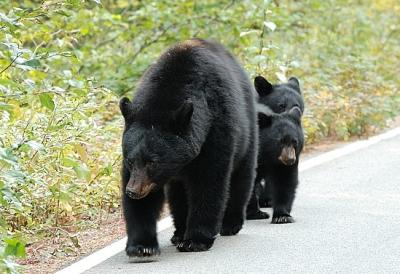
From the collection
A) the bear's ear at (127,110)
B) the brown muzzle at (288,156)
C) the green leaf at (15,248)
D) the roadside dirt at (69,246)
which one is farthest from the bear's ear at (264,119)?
the green leaf at (15,248)

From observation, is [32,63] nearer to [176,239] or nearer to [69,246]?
[69,246]

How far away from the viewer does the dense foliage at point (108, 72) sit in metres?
7.29

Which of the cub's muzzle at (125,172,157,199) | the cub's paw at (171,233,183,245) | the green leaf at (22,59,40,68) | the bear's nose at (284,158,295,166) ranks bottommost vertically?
the cub's paw at (171,233,183,245)

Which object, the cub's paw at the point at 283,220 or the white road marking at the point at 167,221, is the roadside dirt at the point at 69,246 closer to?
the white road marking at the point at 167,221

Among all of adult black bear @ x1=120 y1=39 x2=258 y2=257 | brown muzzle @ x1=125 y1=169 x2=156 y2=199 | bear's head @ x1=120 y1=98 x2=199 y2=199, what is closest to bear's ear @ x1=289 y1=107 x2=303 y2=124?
adult black bear @ x1=120 y1=39 x2=258 y2=257

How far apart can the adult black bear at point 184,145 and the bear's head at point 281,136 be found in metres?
0.88

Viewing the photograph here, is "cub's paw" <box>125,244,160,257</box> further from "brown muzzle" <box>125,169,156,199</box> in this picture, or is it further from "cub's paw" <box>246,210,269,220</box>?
"cub's paw" <box>246,210,269,220</box>

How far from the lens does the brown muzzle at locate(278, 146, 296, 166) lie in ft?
28.2

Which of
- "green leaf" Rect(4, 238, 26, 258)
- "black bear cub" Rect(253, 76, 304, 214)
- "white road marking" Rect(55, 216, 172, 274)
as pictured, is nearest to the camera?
"green leaf" Rect(4, 238, 26, 258)

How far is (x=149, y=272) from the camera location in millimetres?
6703

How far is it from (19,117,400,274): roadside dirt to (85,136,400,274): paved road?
1.21 ft

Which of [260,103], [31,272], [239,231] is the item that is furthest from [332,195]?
[31,272]

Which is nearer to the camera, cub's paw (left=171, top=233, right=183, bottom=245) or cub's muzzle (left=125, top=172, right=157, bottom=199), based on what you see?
cub's muzzle (left=125, top=172, right=157, bottom=199)

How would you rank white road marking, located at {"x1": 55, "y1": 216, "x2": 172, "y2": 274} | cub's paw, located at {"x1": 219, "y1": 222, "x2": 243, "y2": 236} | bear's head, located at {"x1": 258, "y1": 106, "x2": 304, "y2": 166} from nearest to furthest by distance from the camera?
white road marking, located at {"x1": 55, "y1": 216, "x2": 172, "y2": 274} < cub's paw, located at {"x1": 219, "y1": 222, "x2": 243, "y2": 236} < bear's head, located at {"x1": 258, "y1": 106, "x2": 304, "y2": 166}
